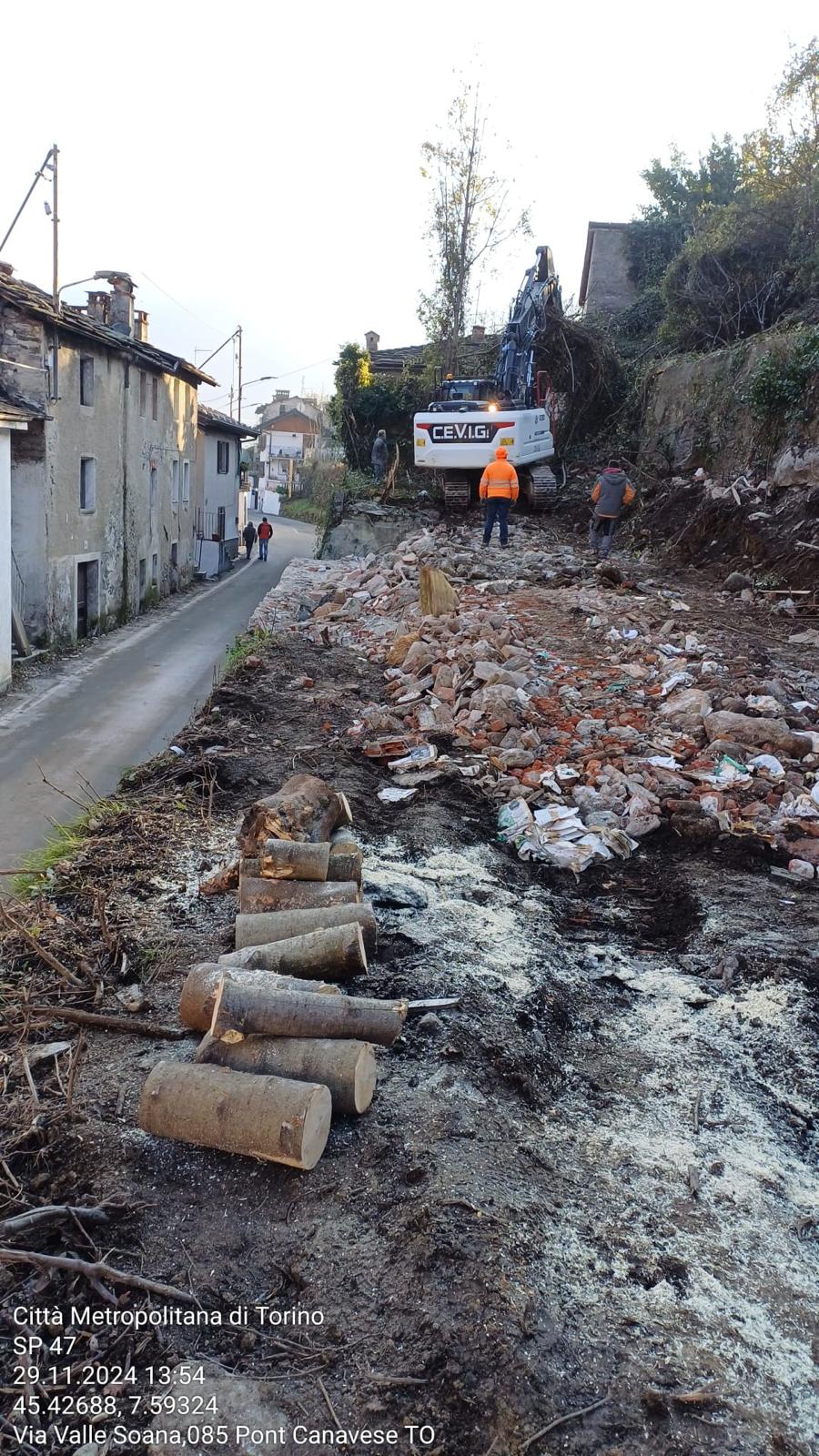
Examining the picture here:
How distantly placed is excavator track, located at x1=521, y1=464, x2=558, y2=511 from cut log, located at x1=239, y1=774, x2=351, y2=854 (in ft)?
47.5

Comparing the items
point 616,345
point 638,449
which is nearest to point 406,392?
point 616,345

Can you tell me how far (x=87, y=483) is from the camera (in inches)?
937

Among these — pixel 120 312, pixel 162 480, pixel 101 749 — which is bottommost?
pixel 101 749

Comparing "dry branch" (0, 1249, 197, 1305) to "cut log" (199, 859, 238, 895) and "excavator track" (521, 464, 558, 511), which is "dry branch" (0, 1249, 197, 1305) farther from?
"excavator track" (521, 464, 558, 511)

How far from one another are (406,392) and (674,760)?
2117 centimetres

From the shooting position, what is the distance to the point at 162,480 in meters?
31.4

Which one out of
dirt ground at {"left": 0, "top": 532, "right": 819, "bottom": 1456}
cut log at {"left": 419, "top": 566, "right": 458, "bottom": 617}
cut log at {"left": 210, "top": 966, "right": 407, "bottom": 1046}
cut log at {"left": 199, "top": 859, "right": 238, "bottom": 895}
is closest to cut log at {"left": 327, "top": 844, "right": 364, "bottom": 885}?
dirt ground at {"left": 0, "top": 532, "right": 819, "bottom": 1456}

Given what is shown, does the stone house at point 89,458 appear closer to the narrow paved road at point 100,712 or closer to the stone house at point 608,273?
the narrow paved road at point 100,712

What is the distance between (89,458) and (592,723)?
18532 mm

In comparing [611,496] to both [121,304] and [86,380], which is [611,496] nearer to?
[86,380]

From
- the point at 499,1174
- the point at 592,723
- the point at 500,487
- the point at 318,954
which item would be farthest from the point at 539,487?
the point at 499,1174

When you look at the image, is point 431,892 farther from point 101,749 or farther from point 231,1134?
point 101,749

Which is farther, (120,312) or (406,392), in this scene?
(120,312)

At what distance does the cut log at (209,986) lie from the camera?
13.9 ft
